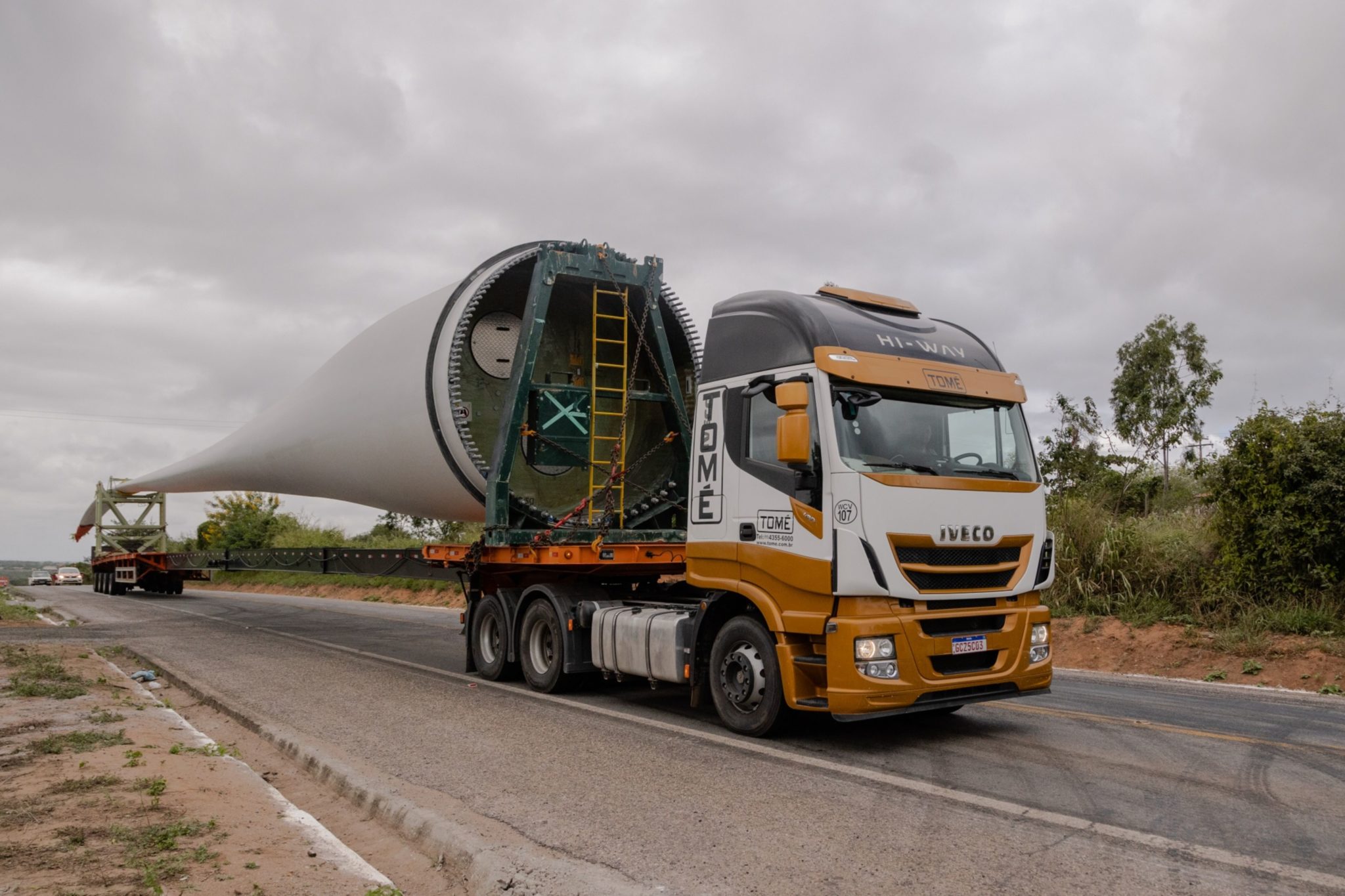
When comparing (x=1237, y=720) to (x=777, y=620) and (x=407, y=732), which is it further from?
(x=407, y=732)

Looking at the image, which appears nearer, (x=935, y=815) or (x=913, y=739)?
(x=935, y=815)

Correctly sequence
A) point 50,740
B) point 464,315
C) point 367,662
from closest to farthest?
point 50,740 → point 464,315 → point 367,662

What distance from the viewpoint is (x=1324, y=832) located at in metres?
5.18

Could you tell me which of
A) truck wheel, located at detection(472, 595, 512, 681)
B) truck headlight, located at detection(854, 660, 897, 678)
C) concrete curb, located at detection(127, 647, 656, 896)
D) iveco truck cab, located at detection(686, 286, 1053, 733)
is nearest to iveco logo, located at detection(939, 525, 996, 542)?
iveco truck cab, located at detection(686, 286, 1053, 733)

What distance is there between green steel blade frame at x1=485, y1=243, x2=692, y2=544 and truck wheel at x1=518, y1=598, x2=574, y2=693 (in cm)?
78

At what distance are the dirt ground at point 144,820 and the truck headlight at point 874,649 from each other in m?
3.36

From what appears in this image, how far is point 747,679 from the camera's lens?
753 centimetres

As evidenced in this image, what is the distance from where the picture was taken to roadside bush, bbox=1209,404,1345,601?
39.8 feet

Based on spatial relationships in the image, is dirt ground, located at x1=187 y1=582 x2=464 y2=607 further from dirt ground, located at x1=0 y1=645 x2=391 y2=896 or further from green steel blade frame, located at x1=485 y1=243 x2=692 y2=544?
dirt ground, located at x1=0 y1=645 x2=391 y2=896

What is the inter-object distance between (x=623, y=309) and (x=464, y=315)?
1727 mm

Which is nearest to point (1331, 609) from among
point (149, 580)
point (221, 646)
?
point (221, 646)

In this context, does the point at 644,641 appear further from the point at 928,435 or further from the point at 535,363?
the point at 535,363

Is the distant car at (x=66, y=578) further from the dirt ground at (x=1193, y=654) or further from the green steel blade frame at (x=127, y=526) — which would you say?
the dirt ground at (x=1193, y=654)

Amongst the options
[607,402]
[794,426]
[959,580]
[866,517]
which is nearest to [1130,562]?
[607,402]
